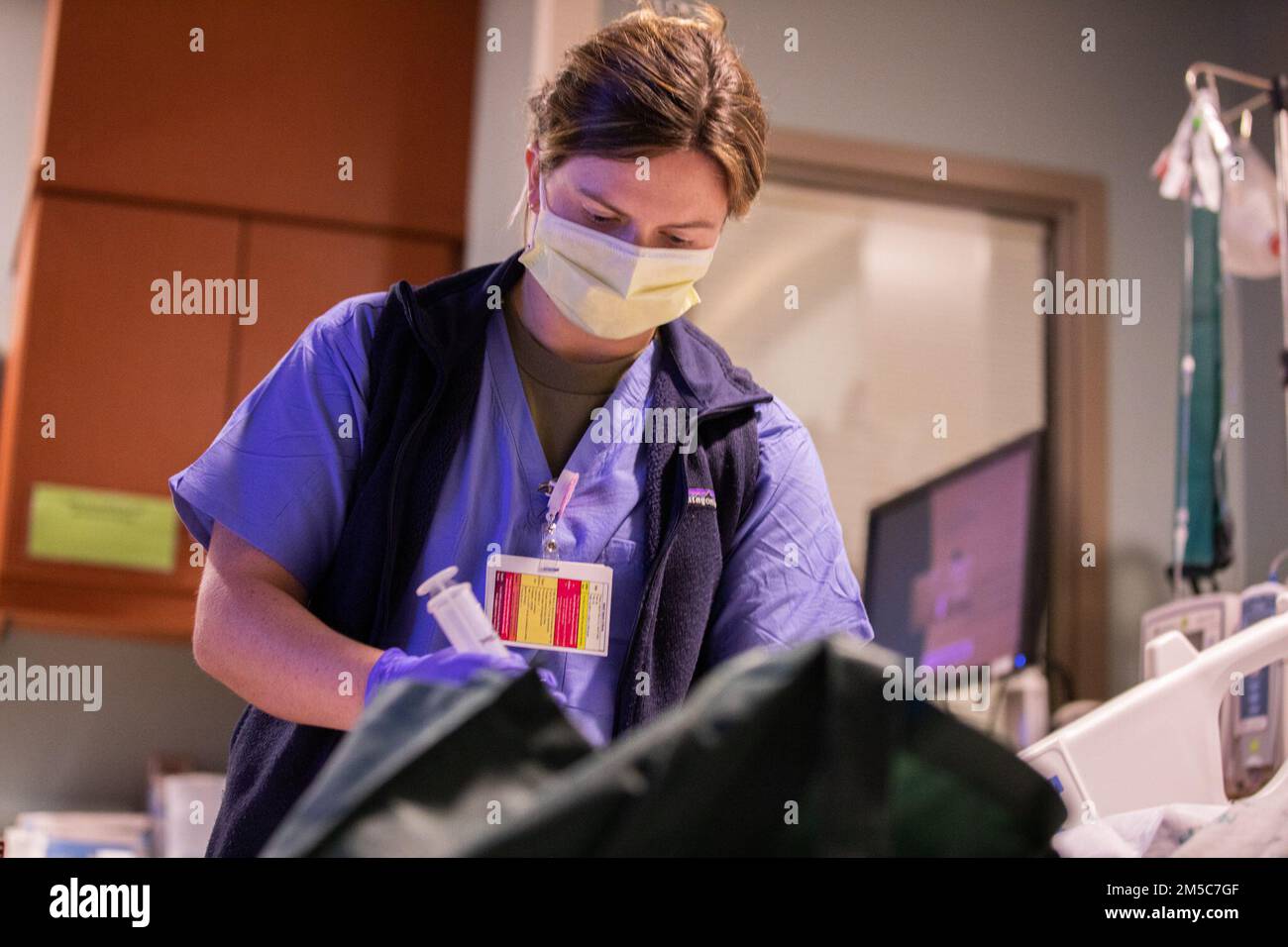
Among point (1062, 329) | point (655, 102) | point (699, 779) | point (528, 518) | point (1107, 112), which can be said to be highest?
point (1107, 112)

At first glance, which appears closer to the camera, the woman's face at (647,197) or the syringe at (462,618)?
the syringe at (462,618)

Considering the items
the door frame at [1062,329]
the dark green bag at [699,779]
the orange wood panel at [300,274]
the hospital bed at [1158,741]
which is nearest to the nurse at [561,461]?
the hospital bed at [1158,741]

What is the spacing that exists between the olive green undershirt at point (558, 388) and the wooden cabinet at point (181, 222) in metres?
1.76

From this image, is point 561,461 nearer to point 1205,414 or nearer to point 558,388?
point 558,388

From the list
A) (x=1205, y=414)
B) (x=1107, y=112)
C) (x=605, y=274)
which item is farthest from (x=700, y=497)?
(x=1107, y=112)

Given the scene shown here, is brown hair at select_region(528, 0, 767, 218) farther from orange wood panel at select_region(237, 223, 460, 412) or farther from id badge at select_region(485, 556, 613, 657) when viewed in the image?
orange wood panel at select_region(237, 223, 460, 412)

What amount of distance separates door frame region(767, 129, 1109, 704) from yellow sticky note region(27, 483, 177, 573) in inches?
65.8

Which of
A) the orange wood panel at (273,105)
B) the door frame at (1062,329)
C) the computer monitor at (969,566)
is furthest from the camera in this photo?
the door frame at (1062,329)

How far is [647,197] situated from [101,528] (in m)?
1.99

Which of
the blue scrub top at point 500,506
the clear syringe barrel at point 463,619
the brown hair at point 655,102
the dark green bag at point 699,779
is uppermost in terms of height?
the brown hair at point 655,102

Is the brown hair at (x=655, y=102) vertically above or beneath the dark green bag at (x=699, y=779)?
above

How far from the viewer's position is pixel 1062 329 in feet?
12.1

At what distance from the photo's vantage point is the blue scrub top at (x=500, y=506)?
1.29 metres

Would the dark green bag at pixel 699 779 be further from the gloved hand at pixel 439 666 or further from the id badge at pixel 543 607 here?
the id badge at pixel 543 607
